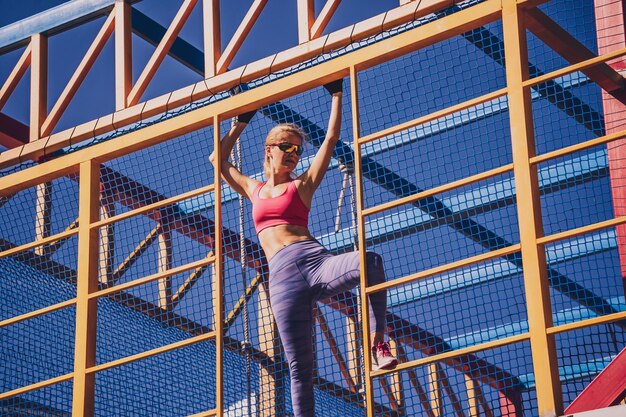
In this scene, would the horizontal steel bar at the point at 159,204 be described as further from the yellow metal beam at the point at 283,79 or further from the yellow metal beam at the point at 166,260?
the yellow metal beam at the point at 166,260

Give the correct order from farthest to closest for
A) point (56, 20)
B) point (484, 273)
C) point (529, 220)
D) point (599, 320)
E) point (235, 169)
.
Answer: point (484, 273) < point (56, 20) < point (235, 169) < point (529, 220) < point (599, 320)

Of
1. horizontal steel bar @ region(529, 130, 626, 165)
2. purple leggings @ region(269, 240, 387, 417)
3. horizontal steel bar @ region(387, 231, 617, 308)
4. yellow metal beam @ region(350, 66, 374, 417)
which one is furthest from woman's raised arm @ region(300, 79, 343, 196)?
horizontal steel bar @ region(387, 231, 617, 308)

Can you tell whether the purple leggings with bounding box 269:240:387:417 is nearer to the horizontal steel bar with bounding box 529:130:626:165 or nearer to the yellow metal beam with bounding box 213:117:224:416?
Answer: the yellow metal beam with bounding box 213:117:224:416

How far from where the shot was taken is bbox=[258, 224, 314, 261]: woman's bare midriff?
7.57 meters

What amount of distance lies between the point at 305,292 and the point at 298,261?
21 cm

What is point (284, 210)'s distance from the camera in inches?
301

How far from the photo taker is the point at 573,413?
6.41m

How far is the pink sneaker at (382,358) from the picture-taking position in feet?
22.6

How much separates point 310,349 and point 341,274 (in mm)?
501

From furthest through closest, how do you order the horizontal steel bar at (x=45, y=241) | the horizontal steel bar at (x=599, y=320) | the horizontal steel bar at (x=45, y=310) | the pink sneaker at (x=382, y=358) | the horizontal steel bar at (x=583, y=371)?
the horizontal steel bar at (x=583, y=371) → the horizontal steel bar at (x=45, y=241) → the horizontal steel bar at (x=45, y=310) → the pink sneaker at (x=382, y=358) → the horizontal steel bar at (x=599, y=320)

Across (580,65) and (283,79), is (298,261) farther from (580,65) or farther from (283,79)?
(580,65)

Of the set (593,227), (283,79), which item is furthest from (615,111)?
(593,227)

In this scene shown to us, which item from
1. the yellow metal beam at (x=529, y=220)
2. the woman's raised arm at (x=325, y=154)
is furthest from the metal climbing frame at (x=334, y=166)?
the woman's raised arm at (x=325, y=154)

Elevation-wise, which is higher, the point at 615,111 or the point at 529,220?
the point at 615,111
